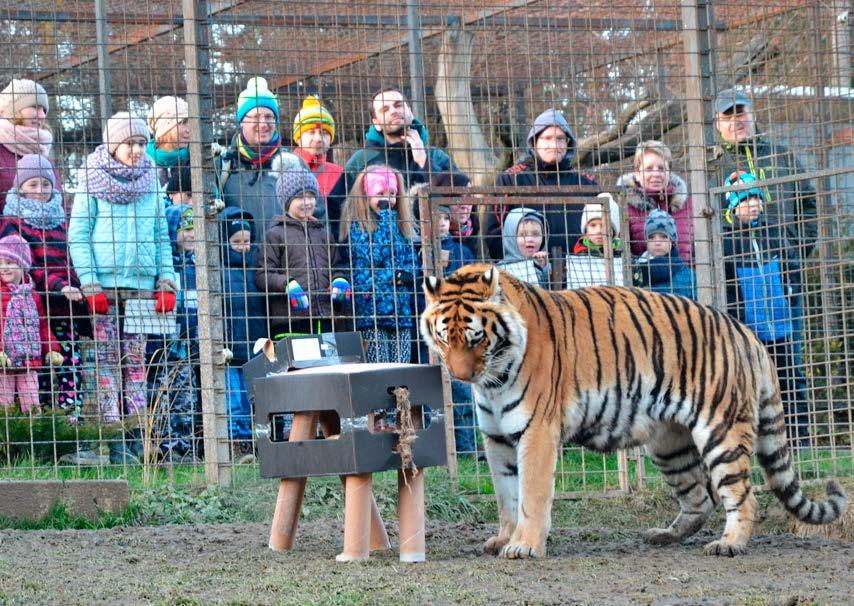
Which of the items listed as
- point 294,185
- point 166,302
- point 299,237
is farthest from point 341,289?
point 166,302

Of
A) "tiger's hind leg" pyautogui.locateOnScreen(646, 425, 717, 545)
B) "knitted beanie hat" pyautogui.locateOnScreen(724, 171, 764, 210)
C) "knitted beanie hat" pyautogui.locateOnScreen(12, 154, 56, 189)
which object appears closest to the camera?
"tiger's hind leg" pyautogui.locateOnScreen(646, 425, 717, 545)

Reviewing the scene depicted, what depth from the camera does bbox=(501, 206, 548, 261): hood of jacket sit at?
921cm

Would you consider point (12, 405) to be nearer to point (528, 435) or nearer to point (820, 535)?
point (528, 435)

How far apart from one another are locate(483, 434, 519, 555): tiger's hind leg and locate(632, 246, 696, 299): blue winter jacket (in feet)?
10.8

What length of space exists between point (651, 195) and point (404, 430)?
4.22 metres

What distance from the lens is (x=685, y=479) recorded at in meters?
6.82

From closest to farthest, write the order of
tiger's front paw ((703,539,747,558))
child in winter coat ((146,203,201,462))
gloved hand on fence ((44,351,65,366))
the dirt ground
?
the dirt ground, tiger's front paw ((703,539,747,558)), child in winter coat ((146,203,201,462)), gloved hand on fence ((44,351,65,366))

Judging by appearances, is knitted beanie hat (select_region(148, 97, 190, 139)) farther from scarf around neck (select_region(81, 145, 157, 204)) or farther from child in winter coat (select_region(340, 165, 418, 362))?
child in winter coat (select_region(340, 165, 418, 362))

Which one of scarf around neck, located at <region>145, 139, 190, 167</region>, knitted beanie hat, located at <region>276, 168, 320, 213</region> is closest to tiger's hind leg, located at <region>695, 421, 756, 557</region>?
knitted beanie hat, located at <region>276, 168, 320, 213</region>

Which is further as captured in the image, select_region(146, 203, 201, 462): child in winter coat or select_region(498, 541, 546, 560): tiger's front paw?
select_region(146, 203, 201, 462): child in winter coat

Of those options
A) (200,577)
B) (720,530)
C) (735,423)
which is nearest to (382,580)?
(200,577)

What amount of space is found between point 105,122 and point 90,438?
2.08 meters

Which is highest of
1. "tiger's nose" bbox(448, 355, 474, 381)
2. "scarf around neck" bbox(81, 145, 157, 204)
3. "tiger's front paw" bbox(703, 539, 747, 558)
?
"scarf around neck" bbox(81, 145, 157, 204)

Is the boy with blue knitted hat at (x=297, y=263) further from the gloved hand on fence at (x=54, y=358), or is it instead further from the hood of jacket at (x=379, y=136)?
the gloved hand on fence at (x=54, y=358)
